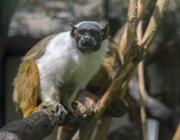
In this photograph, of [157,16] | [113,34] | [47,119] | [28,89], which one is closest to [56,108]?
[28,89]

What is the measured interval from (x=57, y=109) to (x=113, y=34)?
2.54 metres

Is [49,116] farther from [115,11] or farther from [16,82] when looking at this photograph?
[115,11]

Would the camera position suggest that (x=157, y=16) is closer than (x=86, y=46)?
No

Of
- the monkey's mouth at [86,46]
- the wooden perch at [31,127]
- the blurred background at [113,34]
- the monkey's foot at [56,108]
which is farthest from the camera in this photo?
the blurred background at [113,34]

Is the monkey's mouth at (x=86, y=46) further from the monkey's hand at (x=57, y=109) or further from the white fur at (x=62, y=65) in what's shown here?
the monkey's hand at (x=57, y=109)

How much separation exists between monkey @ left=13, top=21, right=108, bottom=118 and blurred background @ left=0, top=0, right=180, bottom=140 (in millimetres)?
1078

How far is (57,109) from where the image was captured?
2775 mm

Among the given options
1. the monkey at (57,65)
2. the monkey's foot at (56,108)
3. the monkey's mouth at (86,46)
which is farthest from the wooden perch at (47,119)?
the monkey's mouth at (86,46)

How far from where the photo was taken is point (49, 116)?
2469 mm

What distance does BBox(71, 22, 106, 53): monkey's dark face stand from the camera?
9.39ft

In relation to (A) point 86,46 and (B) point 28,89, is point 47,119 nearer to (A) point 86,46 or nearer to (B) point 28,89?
(B) point 28,89

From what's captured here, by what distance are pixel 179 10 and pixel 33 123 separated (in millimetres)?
3655

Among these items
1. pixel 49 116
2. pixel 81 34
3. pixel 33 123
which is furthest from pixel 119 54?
pixel 33 123

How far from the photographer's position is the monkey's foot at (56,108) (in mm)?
2701
